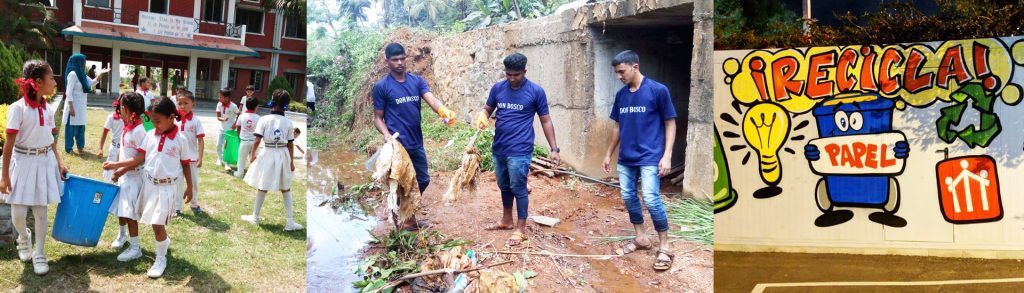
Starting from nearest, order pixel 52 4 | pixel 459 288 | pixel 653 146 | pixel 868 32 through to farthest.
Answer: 1. pixel 459 288
2. pixel 653 146
3. pixel 52 4
4. pixel 868 32

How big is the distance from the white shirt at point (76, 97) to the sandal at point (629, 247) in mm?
2526

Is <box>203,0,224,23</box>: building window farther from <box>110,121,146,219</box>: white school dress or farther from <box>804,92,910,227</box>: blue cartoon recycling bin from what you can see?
<box>804,92,910,227</box>: blue cartoon recycling bin

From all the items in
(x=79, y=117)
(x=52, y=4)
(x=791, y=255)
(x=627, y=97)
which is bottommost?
(x=791, y=255)

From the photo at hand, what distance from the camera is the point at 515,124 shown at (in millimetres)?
2545

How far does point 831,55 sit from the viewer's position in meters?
6.28

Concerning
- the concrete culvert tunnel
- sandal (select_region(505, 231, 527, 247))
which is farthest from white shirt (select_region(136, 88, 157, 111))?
the concrete culvert tunnel

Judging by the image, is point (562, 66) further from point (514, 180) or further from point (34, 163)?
point (34, 163)

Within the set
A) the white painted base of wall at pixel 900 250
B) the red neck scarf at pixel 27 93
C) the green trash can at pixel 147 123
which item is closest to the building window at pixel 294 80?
the green trash can at pixel 147 123

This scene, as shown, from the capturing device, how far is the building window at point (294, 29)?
2.91 m

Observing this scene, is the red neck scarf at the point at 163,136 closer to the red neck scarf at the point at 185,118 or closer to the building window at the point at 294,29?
the red neck scarf at the point at 185,118

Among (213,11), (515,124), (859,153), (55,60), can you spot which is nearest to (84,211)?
(55,60)

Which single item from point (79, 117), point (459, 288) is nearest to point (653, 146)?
point (459, 288)

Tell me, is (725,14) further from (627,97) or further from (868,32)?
(627,97)

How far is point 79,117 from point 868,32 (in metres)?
5.94
